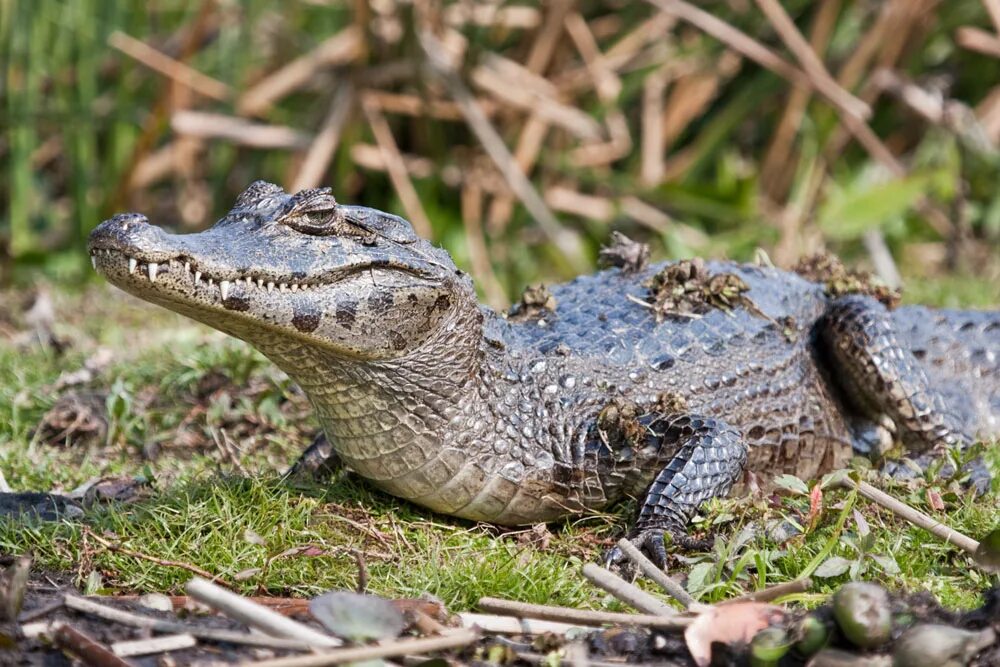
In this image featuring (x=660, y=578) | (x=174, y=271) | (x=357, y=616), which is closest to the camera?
(x=357, y=616)

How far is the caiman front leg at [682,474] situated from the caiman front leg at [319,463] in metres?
1.12

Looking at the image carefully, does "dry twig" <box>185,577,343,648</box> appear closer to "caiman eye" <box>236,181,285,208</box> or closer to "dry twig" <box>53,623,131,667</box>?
"dry twig" <box>53,623,131,667</box>

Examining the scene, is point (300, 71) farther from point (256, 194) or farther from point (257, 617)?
point (257, 617)

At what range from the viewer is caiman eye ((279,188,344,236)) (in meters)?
3.76

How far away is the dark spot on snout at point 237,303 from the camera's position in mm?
3510

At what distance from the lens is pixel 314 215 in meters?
3.77

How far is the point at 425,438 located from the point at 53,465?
1.63m

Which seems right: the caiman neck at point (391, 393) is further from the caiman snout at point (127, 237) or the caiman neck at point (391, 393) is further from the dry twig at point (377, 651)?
the dry twig at point (377, 651)

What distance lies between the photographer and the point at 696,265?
183 inches

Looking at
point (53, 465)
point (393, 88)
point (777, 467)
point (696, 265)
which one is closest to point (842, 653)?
point (777, 467)

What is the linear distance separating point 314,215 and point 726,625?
176 centimetres

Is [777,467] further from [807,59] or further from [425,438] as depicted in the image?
[807,59]

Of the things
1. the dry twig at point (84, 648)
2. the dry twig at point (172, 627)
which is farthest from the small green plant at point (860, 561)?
the dry twig at point (84, 648)

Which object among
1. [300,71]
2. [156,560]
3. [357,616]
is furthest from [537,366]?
[300,71]
